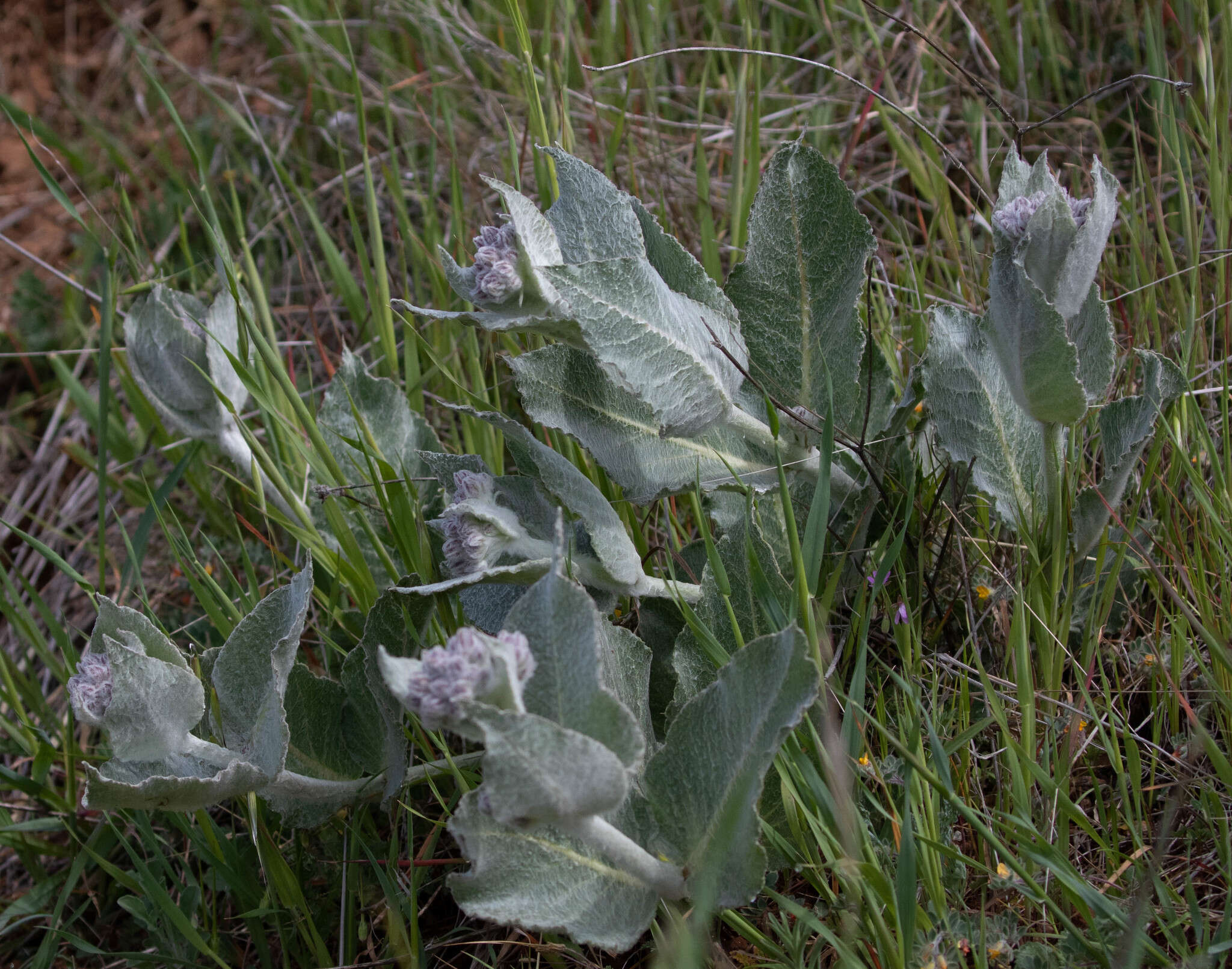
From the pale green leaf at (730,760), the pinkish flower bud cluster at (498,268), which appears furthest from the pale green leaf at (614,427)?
the pale green leaf at (730,760)

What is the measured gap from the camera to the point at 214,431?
5.96 ft

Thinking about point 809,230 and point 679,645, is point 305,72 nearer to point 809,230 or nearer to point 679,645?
point 809,230

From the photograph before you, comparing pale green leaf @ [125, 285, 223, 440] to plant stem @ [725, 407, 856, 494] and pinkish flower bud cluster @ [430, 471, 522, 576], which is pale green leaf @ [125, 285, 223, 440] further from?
plant stem @ [725, 407, 856, 494]

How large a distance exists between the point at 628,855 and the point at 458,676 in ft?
0.98

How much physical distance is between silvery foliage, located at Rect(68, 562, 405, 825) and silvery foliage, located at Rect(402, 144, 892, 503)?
424mm

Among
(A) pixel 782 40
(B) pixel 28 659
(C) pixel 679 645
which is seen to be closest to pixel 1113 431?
(C) pixel 679 645

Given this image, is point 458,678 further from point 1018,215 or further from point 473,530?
point 1018,215

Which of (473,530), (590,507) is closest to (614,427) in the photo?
(590,507)

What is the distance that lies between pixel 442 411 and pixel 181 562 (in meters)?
0.87

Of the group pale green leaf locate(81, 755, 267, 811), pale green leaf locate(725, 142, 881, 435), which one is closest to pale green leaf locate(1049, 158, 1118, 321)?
pale green leaf locate(725, 142, 881, 435)

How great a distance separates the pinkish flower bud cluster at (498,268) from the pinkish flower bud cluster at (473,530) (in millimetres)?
248

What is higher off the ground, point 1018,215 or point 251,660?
point 1018,215

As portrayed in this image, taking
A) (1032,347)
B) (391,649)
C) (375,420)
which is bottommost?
(391,649)

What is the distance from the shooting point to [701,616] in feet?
4.43
